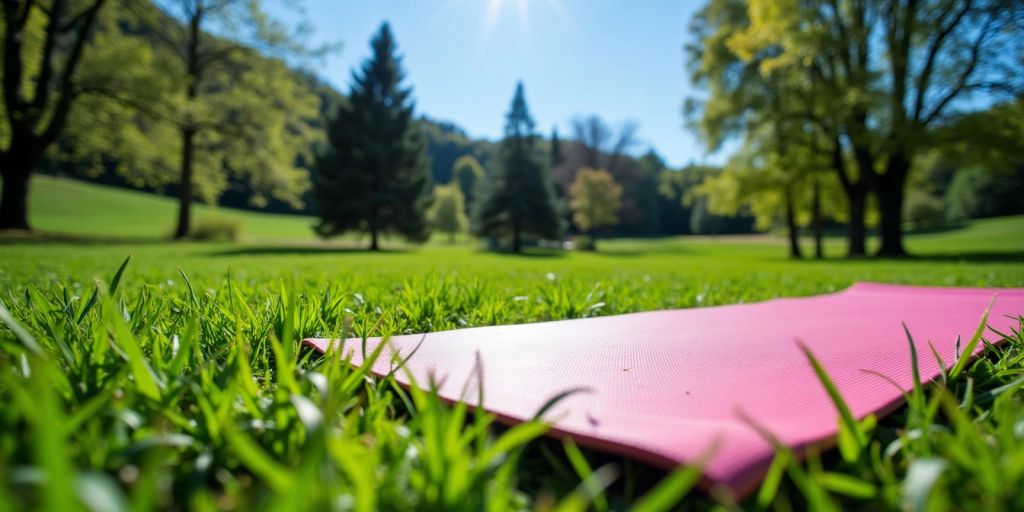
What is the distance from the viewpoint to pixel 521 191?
21.5 metres

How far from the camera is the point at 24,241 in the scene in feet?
33.4

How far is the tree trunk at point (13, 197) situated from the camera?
11.8 metres

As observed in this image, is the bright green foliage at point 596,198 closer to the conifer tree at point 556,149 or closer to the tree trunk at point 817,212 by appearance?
the conifer tree at point 556,149

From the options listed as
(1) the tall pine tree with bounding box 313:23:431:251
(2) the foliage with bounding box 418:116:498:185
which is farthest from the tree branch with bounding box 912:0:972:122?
(2) the foliage with bounding box 418:116:498:185

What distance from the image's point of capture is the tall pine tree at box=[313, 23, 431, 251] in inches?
701

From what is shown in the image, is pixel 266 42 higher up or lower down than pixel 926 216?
higher up

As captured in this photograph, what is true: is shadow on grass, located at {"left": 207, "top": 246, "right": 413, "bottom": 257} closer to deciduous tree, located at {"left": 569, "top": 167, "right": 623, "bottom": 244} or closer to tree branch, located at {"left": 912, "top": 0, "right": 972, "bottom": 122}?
tree branch, located at {"left": 912, "top": 0, "right": 972, "bottom": 122}

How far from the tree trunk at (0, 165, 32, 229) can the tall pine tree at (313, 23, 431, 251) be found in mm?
7784

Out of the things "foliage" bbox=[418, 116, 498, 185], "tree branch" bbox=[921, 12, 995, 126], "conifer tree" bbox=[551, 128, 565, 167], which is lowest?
"tree branch" bbox=[921, 12, 995, 126]

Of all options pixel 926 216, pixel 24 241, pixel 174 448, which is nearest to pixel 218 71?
pixel 24 241

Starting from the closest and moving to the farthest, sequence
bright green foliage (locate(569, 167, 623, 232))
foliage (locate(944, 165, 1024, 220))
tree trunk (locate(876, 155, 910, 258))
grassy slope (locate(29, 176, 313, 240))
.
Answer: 1. tree trunk (locate(876, 155, 910, 258))
2. grassy slope (locate(29, 176, 313, 240))
3. bright green foliage (locate(569, 167, 623, 232))
4. foliage (locate(944, 165, 1024, 220))

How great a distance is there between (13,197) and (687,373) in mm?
17291

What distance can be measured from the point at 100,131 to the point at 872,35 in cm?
2210

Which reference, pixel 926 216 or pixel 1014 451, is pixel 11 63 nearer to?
pixel 1014 451
